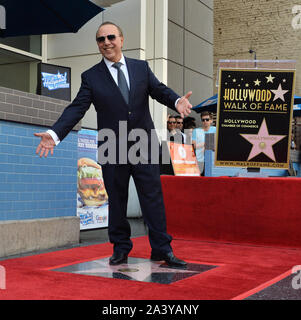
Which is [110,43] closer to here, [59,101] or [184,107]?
[184,107]

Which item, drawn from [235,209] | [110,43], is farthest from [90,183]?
[110,43]

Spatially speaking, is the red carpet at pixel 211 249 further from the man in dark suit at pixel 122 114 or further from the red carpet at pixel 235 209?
the man in dark suit at pixel 122 114

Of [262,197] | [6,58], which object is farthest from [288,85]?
[6,58]

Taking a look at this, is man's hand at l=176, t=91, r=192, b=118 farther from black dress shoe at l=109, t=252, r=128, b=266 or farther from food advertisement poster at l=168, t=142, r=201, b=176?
food advertisement poster at l=168, t=142, r=201, b=176

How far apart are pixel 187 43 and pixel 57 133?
7.14 metres

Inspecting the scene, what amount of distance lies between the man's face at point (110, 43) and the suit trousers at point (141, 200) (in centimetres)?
88

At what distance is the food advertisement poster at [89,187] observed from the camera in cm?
558

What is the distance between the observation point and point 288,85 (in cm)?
495

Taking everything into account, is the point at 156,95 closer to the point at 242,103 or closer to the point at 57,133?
the point at 57,133

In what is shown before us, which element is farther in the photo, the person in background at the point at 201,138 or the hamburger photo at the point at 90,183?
the person in background at the point at 201,138

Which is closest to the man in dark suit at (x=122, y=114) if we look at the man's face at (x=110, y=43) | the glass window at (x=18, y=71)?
the man's face at (x=110, y=43)

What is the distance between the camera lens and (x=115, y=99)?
3639 mm

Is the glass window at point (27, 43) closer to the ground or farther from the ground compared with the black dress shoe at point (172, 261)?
farther from the ground
